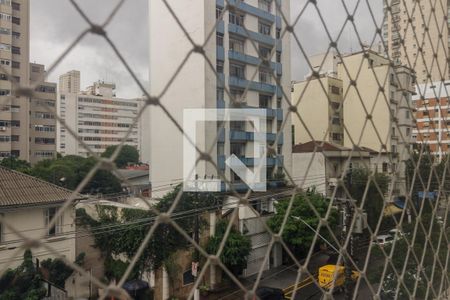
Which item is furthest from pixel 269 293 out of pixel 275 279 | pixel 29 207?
pixel 29 207

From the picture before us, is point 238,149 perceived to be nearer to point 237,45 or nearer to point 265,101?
point 265,101

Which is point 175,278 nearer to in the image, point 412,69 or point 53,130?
point 412,69

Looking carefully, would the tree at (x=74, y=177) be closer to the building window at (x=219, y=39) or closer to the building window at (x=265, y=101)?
the building window at (x=219, y=39)

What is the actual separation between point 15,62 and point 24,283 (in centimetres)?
769

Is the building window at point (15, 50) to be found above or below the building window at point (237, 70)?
above

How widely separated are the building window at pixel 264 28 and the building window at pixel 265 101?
3.18ft

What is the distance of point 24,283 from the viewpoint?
2.89 metres

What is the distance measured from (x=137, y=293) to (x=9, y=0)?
8.43 m

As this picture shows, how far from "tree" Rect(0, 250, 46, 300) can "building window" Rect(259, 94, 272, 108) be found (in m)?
3.83

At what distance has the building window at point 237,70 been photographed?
213 inches

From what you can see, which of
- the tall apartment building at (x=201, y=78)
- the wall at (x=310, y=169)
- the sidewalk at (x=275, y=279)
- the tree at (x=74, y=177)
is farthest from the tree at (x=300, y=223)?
the tree at (x=74, y=177)

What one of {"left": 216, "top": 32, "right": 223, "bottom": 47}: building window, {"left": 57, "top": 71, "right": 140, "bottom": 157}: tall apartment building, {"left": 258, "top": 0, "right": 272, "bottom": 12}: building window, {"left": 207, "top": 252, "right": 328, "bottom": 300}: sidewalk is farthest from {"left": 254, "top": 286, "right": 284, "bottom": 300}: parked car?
{"left": 57, "top": 71, "right": 140, "bottom": 157}: tall apartment building

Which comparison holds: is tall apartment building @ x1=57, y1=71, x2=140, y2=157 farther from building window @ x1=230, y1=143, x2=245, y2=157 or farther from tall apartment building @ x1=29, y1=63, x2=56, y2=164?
building window @ x1=230, y1=143, x2=245, y2=157

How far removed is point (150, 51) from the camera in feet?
18.0
